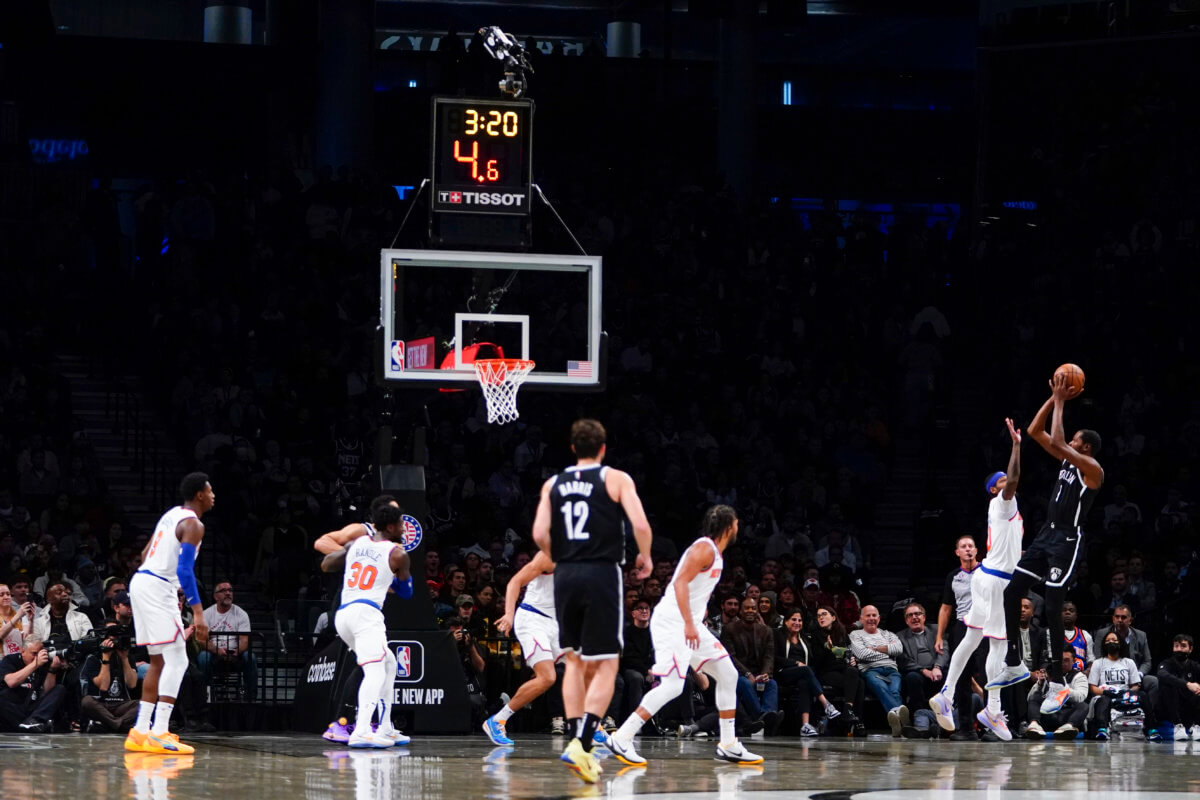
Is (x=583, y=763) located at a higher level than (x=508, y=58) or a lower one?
lower

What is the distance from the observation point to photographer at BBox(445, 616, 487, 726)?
60.7ft

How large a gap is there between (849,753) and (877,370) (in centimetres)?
1335

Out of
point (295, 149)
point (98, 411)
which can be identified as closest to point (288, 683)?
point (98, 411)

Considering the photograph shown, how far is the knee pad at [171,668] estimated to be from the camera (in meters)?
13.4

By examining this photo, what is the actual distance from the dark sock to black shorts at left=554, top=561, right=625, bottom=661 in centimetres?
37

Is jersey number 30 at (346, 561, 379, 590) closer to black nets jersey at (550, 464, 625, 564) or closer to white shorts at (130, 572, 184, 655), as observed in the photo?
white shorts at (130, 572, 184, 655)

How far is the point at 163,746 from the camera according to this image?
1339 centimetres

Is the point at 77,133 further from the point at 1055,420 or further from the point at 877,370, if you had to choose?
the point at 1055,420

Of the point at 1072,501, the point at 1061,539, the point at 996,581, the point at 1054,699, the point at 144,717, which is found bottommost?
the point at 1054,699

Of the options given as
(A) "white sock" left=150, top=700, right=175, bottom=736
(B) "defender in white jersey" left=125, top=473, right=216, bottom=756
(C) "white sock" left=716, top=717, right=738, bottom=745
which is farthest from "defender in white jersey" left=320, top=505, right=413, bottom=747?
(C) "white sock" left=716, top=717, right=738, bottom=745

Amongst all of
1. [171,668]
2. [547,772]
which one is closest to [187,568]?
[171,668]

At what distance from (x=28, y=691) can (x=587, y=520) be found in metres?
8.03

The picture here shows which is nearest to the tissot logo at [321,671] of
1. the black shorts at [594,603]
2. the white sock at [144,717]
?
the white sock at [144,717]

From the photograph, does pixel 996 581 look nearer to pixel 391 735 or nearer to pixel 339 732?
pixel 391 735
